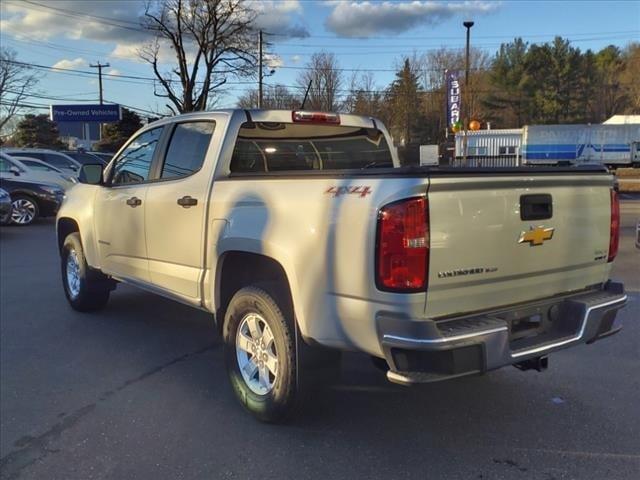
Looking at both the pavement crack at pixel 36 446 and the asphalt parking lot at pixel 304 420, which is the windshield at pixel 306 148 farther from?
the pavement crack at pixel 36 446

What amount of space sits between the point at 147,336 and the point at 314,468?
290 cm

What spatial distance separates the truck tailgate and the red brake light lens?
78.0 inches

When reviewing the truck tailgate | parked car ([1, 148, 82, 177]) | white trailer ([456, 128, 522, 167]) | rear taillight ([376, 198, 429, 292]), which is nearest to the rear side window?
rear taillight ([376, 198, 429, 292])

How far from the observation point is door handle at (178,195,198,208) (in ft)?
13.5

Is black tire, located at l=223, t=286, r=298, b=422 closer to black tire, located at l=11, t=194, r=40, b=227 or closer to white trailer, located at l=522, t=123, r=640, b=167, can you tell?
black tire, located at l=11, t=194, r=40, b=227

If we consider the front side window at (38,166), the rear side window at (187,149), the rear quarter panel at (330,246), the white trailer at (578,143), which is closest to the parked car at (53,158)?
the front side window at (38,166)

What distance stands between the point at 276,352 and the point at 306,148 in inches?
72.8

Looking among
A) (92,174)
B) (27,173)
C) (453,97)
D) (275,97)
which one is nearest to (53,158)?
(27,173)

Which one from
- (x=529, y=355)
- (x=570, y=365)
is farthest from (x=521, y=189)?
(x=570, y=365)

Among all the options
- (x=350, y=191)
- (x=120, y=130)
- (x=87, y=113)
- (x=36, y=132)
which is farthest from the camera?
(x=36, y=132)

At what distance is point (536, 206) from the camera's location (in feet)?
10.4

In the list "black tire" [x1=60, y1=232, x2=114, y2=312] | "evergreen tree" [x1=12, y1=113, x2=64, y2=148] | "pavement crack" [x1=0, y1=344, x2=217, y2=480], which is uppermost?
"evergreen tree" [x1=12, y1=113, x2=64, y2=148]

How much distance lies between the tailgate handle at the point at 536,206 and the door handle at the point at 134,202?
3.05 metres

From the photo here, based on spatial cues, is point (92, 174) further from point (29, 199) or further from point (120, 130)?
point (120, 130)
